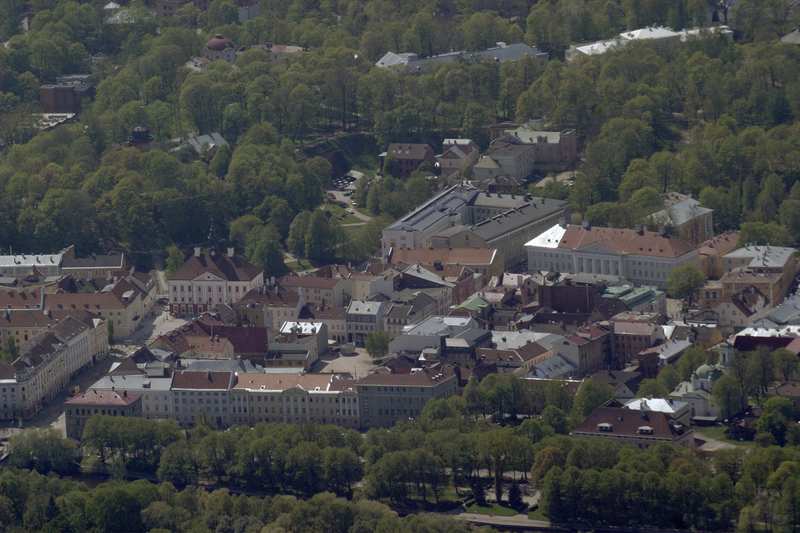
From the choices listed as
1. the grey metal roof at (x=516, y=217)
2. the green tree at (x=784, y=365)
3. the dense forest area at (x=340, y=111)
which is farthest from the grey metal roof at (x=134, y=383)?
the green tree at (x=784, y=365)

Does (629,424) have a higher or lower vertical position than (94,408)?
higher

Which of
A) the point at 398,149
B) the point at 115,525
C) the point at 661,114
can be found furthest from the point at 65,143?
the point at 115,525

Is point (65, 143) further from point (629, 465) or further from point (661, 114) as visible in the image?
point (629, 465)

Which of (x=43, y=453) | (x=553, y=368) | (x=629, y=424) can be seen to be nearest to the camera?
Result: (x=629, y=424)

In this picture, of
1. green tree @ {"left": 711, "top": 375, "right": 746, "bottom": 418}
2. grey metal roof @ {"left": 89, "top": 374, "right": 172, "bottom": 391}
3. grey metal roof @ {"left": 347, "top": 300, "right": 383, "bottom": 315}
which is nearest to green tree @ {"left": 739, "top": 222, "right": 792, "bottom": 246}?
grey metal roof @ {"left": 347, "top": 300, "right": 383, "bottom": 315}

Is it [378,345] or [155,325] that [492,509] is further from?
[155,325]

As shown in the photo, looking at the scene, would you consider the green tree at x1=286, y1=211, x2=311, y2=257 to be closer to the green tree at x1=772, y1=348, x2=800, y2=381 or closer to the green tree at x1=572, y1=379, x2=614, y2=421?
the green tree at x1=572, y1=379, x2=614, y2=421

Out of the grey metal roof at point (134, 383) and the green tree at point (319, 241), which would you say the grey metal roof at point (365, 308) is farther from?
the green tree at point (319, 241)

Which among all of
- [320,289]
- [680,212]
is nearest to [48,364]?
[320,289]
